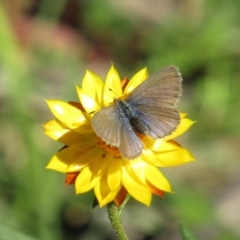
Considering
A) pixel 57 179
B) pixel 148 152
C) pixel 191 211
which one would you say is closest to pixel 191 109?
pixel 191 211

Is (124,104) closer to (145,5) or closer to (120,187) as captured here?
(120,187)

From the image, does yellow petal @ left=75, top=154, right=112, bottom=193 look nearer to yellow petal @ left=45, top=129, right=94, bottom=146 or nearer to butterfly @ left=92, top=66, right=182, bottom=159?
yellow petal @ left=45, top=129, right=94, bottom=146

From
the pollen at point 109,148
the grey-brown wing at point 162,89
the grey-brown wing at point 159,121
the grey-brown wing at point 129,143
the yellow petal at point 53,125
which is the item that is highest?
the grey-brown wing at point 162,89

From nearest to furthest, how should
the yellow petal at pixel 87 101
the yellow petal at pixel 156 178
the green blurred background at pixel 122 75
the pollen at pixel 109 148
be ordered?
the yellow petal at pixel 156 178, the pollen at pixel 109 148, the yellow petal at pixel 87 101, the green blurred background at pixel 122 75

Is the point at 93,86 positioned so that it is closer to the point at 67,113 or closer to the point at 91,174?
the point at 67,113

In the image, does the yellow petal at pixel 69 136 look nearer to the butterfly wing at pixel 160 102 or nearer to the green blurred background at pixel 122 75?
the butterfly wing at pixel 160 102

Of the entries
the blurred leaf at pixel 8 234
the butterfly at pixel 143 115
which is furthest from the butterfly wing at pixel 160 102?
the blurred leaf at pixel 8 234
